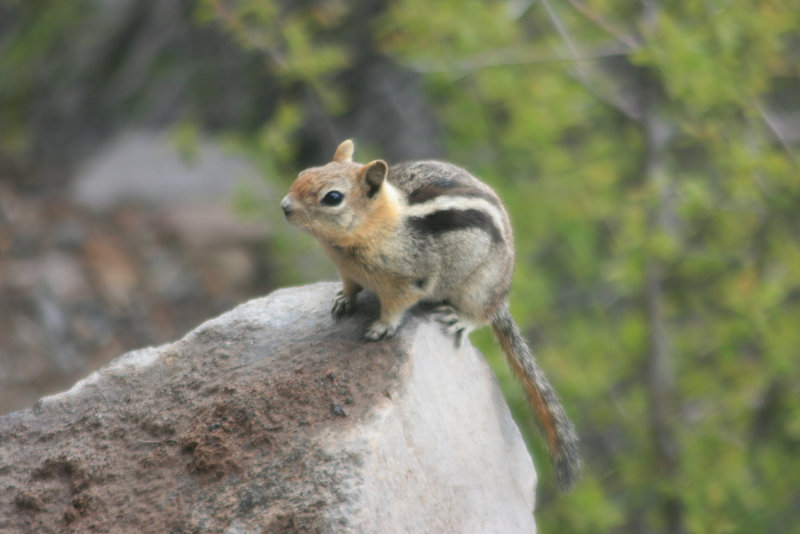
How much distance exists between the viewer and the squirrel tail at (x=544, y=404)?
380cm

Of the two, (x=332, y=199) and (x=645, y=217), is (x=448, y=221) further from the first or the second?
(x=645, y=217)

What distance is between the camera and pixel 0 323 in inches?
306

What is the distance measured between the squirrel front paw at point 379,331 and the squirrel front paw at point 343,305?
214mm

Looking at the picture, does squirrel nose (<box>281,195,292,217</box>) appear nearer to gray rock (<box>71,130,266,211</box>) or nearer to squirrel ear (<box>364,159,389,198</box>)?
squirrel ear (<box>364,159,389,198</box>)

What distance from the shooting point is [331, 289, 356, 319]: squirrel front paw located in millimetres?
3532

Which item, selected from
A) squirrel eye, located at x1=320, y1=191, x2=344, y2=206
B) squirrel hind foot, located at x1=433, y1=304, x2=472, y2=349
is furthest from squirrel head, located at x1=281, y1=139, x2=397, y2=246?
squirrel hind foot, located at x1=433, y1=304, x2=472, y2=349

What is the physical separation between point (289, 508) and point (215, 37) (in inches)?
264

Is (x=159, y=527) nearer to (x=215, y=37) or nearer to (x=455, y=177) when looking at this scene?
(x=455, y=177)

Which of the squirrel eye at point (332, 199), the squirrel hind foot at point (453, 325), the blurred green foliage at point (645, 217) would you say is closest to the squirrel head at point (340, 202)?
the squirrel eye at point (332, 199)

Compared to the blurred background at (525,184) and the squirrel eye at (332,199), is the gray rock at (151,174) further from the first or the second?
the squirrel eye at (332,199)

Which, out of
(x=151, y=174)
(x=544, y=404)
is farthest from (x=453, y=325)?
(x=151, y=174)

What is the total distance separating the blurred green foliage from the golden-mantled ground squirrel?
169cm

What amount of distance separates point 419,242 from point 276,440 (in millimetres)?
962

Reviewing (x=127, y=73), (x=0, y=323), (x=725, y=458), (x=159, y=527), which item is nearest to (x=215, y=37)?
(x=127, y=73)
